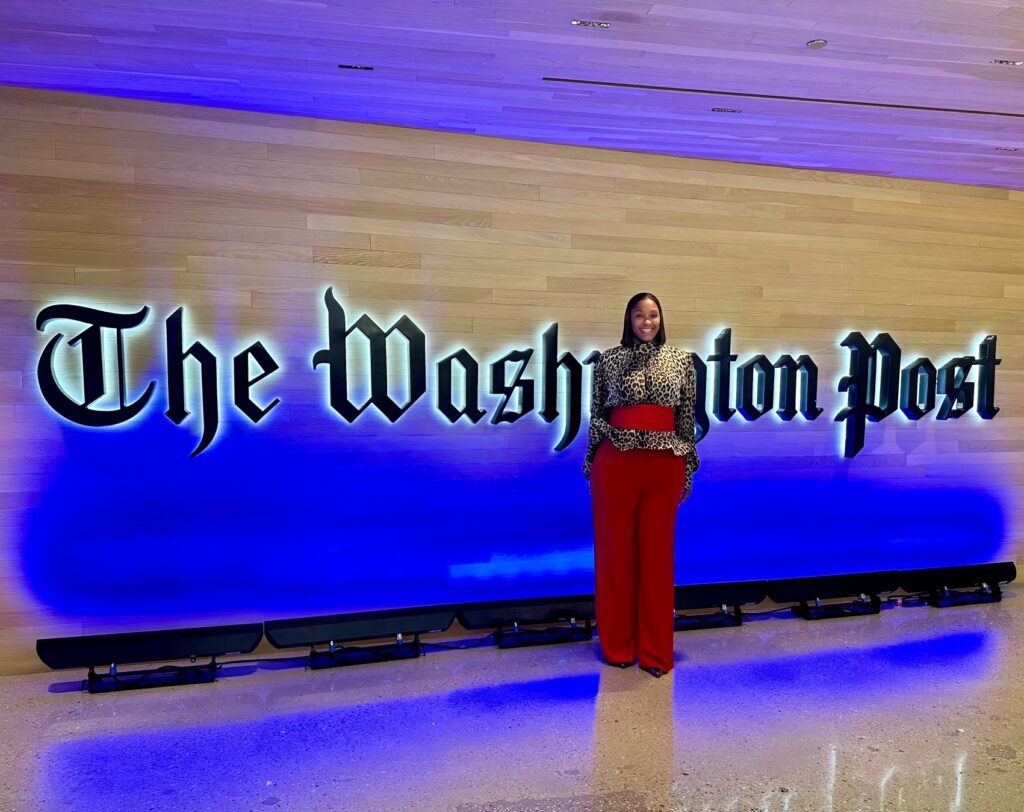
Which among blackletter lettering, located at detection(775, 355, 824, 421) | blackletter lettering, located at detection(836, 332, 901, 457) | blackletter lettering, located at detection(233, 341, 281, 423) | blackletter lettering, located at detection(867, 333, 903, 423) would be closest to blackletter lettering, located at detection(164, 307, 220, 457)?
blackletter lettering, located at detection(233, 341, 281, 423)

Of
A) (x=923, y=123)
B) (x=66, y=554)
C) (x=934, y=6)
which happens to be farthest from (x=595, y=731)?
(x=923, y=123)

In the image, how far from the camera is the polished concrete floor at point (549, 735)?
257 cm

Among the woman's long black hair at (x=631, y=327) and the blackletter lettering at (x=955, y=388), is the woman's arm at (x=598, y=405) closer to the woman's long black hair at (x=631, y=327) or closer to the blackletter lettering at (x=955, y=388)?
the woman's long black hair at (x=631, y=327)

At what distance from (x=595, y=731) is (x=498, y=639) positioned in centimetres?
98

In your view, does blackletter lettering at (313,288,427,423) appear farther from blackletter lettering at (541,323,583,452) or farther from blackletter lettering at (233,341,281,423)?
blackletter lettering at (541,323,583,452)

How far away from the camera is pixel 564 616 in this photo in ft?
13.1

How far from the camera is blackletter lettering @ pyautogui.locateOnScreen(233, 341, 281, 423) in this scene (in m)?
3.64

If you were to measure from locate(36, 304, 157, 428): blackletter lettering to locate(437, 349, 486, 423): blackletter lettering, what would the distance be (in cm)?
150

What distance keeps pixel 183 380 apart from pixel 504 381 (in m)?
1.67

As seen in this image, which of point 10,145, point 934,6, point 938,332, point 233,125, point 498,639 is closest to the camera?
point 934,6

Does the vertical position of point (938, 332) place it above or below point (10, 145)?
below

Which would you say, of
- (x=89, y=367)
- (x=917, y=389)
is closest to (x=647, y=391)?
(x=917, y=389)

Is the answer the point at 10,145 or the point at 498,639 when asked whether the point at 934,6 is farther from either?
the point at 10,145

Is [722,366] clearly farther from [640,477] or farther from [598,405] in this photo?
[640,477]
